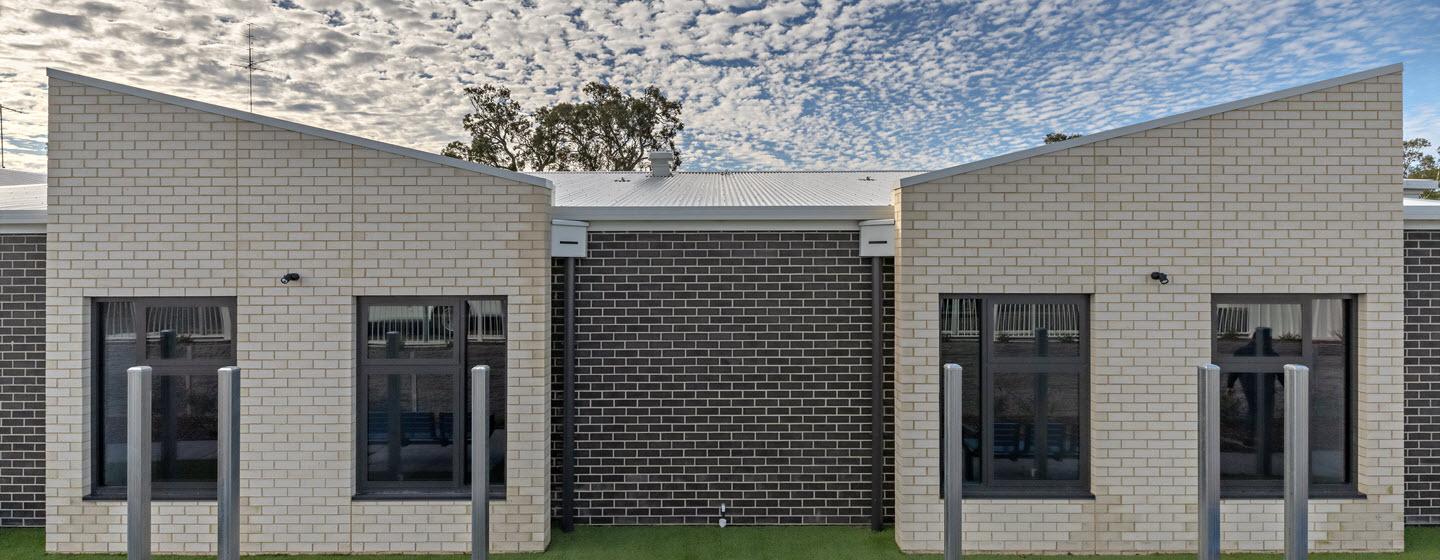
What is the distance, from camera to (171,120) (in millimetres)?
5156

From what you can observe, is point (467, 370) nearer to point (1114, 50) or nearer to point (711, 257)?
point (711, 257)

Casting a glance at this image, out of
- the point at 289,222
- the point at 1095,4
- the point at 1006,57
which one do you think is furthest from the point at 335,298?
the point at 1006,57

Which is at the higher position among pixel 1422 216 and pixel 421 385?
pixel 1422 216

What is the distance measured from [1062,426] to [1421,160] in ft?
138

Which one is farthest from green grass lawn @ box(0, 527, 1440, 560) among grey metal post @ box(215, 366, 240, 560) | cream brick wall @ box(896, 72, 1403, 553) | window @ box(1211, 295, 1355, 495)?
grey metal post @ box(215, 366, 240, 560)

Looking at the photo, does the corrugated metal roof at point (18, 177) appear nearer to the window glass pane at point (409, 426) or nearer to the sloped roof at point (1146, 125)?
the window glass pane at point (409, 426)

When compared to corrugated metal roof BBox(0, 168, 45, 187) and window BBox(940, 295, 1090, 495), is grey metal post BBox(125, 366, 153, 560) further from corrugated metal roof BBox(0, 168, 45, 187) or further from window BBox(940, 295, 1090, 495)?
corrugated metal roof BBox(0, 168, 45, 187)

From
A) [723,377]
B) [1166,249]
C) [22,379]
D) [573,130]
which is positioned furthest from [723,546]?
[573,130]

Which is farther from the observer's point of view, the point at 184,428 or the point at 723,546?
the point at 184,428

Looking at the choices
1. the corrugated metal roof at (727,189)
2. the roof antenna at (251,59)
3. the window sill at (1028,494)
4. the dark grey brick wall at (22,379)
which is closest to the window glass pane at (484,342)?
the corrugated metal roof at (727,189)

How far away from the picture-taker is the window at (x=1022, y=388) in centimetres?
529

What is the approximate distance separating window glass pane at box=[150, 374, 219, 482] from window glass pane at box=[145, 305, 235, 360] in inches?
9.2

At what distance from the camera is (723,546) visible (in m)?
5.29

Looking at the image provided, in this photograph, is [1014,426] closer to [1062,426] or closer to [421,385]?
[1062,426]
